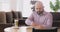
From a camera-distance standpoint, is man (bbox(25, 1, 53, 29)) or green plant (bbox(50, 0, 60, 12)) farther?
green plant (bbox(50, 0, 60, 12))

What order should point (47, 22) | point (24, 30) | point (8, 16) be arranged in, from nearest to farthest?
point (24, 30)
point (47, 22)
point (8, 16)

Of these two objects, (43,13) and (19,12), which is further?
(19,12)

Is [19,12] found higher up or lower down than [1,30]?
higher up

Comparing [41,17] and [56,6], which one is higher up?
[56,6]

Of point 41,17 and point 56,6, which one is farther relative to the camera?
point 56,6

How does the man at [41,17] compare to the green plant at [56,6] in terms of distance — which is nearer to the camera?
the man at [41,17]

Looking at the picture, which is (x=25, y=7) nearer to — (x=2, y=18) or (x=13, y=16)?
(x=13, y=16)

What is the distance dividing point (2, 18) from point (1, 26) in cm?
66

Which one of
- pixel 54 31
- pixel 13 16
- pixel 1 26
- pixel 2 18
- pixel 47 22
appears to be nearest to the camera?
pixel 54 31

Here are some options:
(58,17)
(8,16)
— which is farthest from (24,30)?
(58,17)

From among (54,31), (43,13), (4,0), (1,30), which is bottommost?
(1,30)

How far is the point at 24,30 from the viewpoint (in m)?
2.57

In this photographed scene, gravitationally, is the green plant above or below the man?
above

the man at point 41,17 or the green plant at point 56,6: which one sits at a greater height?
the green plant at point 56,6
